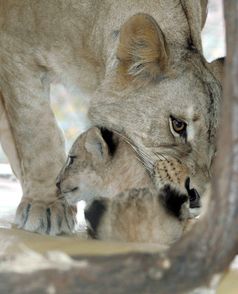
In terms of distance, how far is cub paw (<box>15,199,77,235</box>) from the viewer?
9.32ft

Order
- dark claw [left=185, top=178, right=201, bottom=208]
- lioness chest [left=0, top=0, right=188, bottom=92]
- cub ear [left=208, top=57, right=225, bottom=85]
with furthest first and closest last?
lioness chest [left=0, top=0, right=188, bottom=92], cub ear [left=208, top=57, right=225, bottom=85], dark claw [left=185, top=178, right=201, bottom=208]

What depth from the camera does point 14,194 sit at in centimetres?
382

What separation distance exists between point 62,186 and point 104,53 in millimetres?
584

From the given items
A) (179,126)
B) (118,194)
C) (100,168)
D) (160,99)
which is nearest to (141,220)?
(118,194)

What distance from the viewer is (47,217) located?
2869 millimetres

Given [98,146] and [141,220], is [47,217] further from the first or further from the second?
[141,220]

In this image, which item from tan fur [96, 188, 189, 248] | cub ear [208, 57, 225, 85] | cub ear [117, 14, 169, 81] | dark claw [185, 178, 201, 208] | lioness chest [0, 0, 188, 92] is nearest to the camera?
tan fur [96, 188, 189, 248]

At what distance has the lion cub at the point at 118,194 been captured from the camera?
92.4 inches

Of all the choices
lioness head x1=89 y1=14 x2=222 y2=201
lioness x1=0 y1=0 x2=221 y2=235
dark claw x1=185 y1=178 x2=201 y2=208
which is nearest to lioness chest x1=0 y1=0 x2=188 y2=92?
lioness x1=0 y1=0 x2=221 y2=235

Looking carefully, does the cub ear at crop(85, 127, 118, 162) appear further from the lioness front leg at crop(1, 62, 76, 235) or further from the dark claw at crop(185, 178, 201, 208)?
the lioness front leg at crop(1, 62, 76, 235)

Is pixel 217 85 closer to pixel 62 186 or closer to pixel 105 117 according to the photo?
pixel 105 117

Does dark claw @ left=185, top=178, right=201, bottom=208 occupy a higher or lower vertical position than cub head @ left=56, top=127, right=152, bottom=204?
lower

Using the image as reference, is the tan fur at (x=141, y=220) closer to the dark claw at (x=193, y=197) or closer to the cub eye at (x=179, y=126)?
the dark claw at (x=193, y=197)

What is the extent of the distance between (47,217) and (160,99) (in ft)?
1.83
